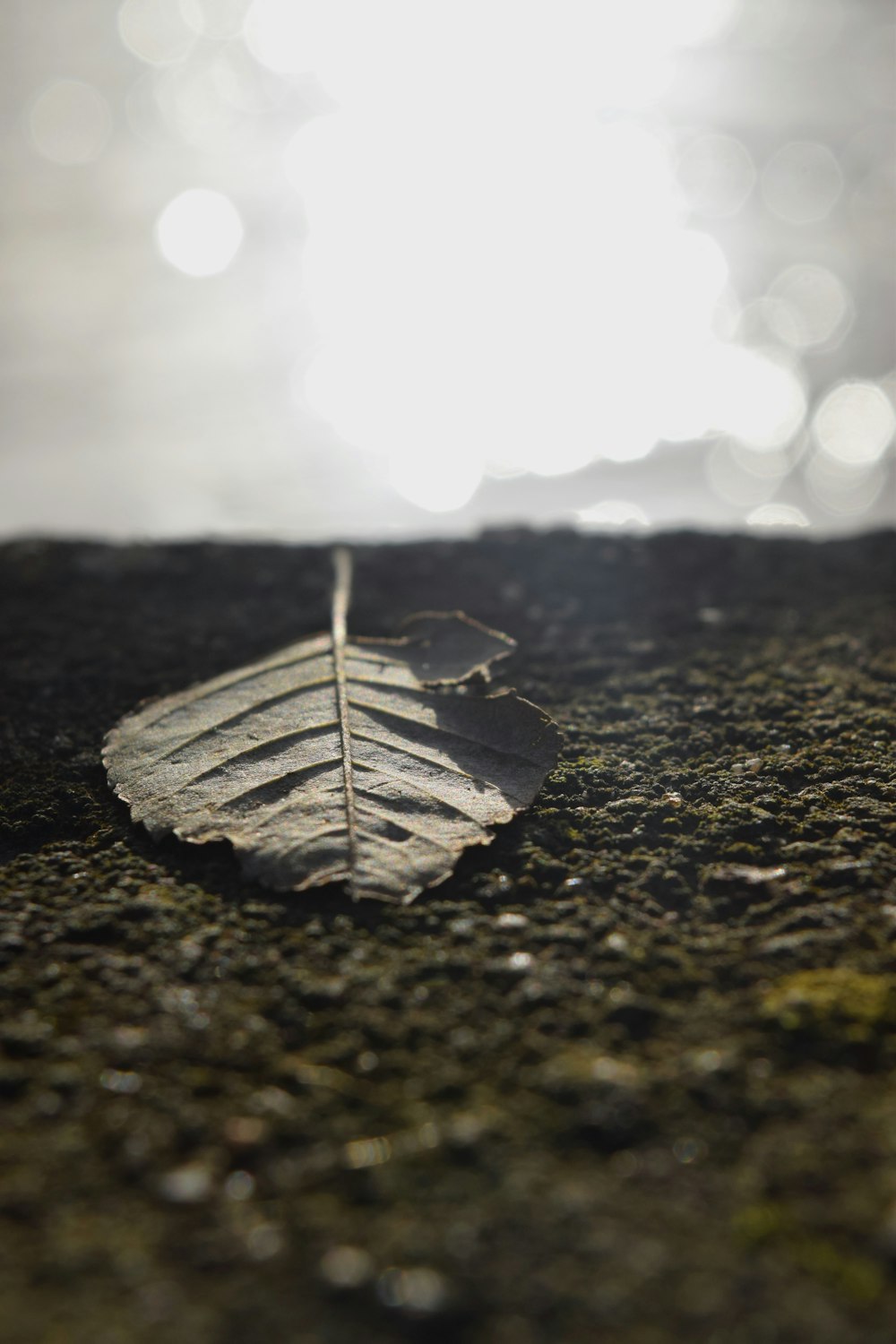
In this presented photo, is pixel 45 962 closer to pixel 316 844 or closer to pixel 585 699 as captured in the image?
pixel 316 844

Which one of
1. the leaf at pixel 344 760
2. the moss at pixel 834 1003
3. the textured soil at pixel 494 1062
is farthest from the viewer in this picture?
the leaf at pixel 344 760

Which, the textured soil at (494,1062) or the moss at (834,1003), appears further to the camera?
the moss at (834,1003)

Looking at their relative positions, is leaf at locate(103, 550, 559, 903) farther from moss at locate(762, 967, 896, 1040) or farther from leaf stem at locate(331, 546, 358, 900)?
moss at locate(762, 967, 896, 1040)

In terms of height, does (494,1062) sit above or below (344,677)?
below

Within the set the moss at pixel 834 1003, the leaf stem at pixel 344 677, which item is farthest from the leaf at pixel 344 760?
the moss at pixel 834 1003

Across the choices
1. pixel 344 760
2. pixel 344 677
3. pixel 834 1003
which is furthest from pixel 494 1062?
pixel 344 677

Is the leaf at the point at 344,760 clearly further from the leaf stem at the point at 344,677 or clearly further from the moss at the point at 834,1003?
the moss at the point at 834,1003

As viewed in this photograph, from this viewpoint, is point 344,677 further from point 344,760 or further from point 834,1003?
point 834,1003
